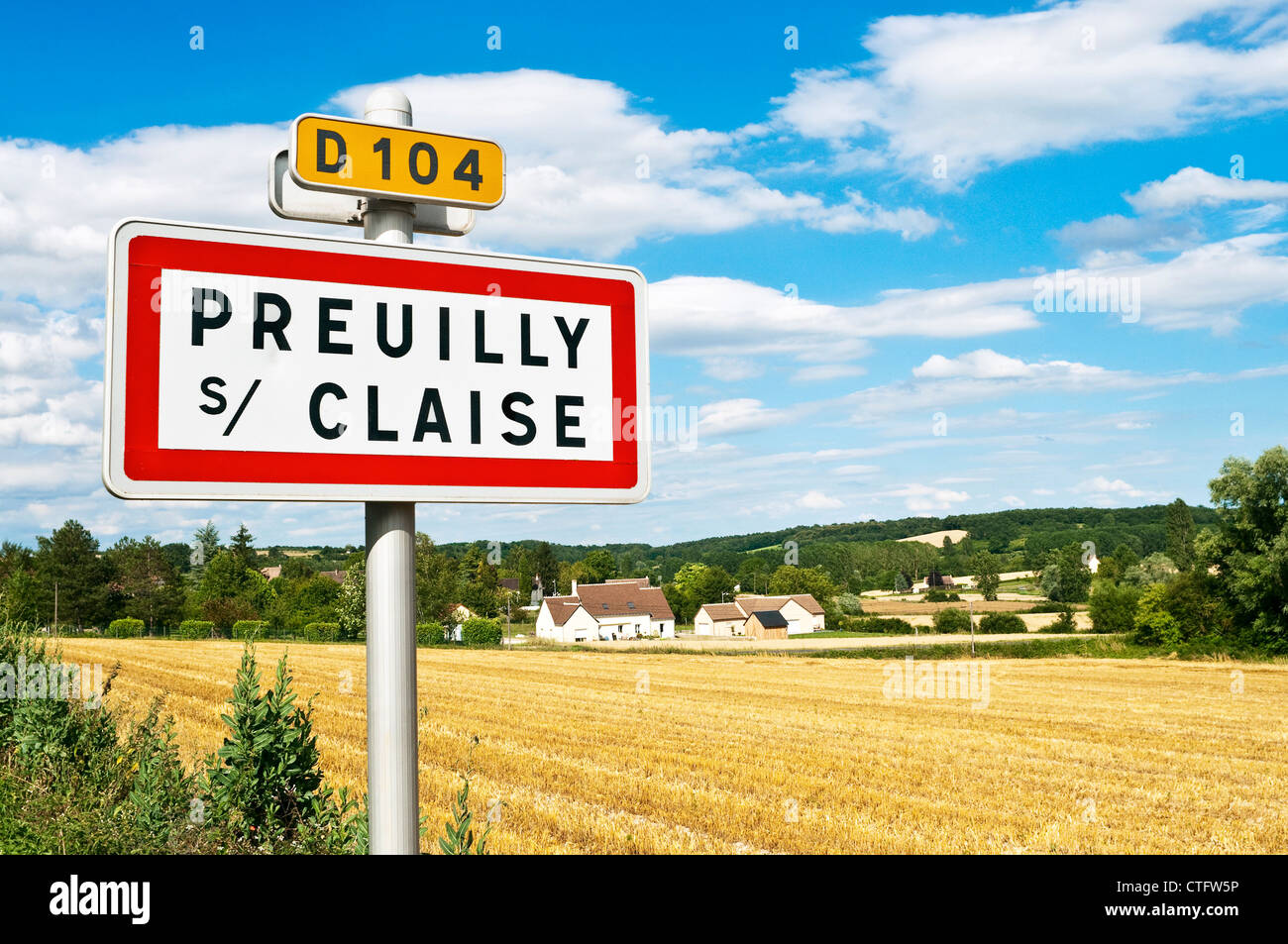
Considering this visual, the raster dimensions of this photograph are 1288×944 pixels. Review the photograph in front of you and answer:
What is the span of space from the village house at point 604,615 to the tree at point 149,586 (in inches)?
1230

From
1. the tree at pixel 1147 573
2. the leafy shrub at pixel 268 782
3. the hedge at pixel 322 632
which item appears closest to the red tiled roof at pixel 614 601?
the hedge at pixel 322 632

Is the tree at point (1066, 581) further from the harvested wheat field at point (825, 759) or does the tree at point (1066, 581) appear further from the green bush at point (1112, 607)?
the harvested wheat field at point (825, 759)

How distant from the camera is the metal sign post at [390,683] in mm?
1786

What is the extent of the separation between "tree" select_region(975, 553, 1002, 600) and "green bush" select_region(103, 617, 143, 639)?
297 feet

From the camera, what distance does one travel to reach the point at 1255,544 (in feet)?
162

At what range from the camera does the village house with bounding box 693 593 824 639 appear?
9056cm

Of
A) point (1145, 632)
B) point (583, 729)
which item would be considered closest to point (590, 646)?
point (1145, 632)

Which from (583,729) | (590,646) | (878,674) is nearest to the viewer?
(583,729)

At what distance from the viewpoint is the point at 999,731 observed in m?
21.6

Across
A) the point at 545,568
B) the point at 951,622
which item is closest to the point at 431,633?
the point at 951,622

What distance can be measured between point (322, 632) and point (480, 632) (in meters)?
13.0
